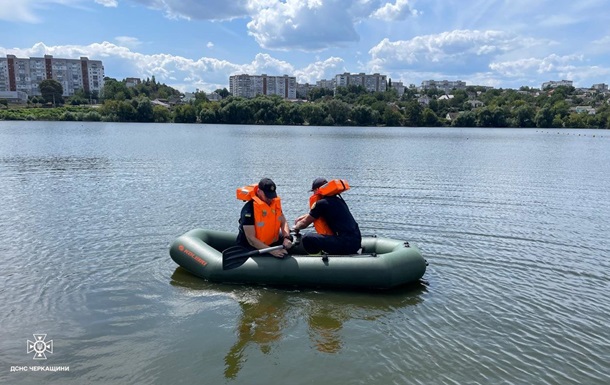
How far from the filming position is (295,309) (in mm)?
6934

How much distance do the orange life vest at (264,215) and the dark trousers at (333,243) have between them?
60 centimetres

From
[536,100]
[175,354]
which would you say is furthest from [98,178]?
[536,100]

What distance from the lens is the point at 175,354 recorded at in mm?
5668

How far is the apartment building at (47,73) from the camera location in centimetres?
17000

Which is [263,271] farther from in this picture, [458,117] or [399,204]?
[458,117]

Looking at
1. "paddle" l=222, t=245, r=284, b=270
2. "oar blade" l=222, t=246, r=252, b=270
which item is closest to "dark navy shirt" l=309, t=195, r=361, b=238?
"paddle" l=222, t=245, r=284, b=270

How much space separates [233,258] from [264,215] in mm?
881

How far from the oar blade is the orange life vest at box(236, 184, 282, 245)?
392 millimetres

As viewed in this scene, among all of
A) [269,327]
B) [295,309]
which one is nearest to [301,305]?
[295,309]

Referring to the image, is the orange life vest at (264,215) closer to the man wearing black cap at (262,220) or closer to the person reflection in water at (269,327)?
the man wearing black cap at (262,220)

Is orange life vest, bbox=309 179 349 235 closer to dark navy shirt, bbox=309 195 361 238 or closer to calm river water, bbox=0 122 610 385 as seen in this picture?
dark navy shirt, bbox=309 195 361 238

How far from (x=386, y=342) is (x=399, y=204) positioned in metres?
8.67

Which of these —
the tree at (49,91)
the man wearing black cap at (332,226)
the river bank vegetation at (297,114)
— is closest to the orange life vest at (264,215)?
the man wearing black cap at (332,226)

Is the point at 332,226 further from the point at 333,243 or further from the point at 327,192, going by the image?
the point at 327,192
